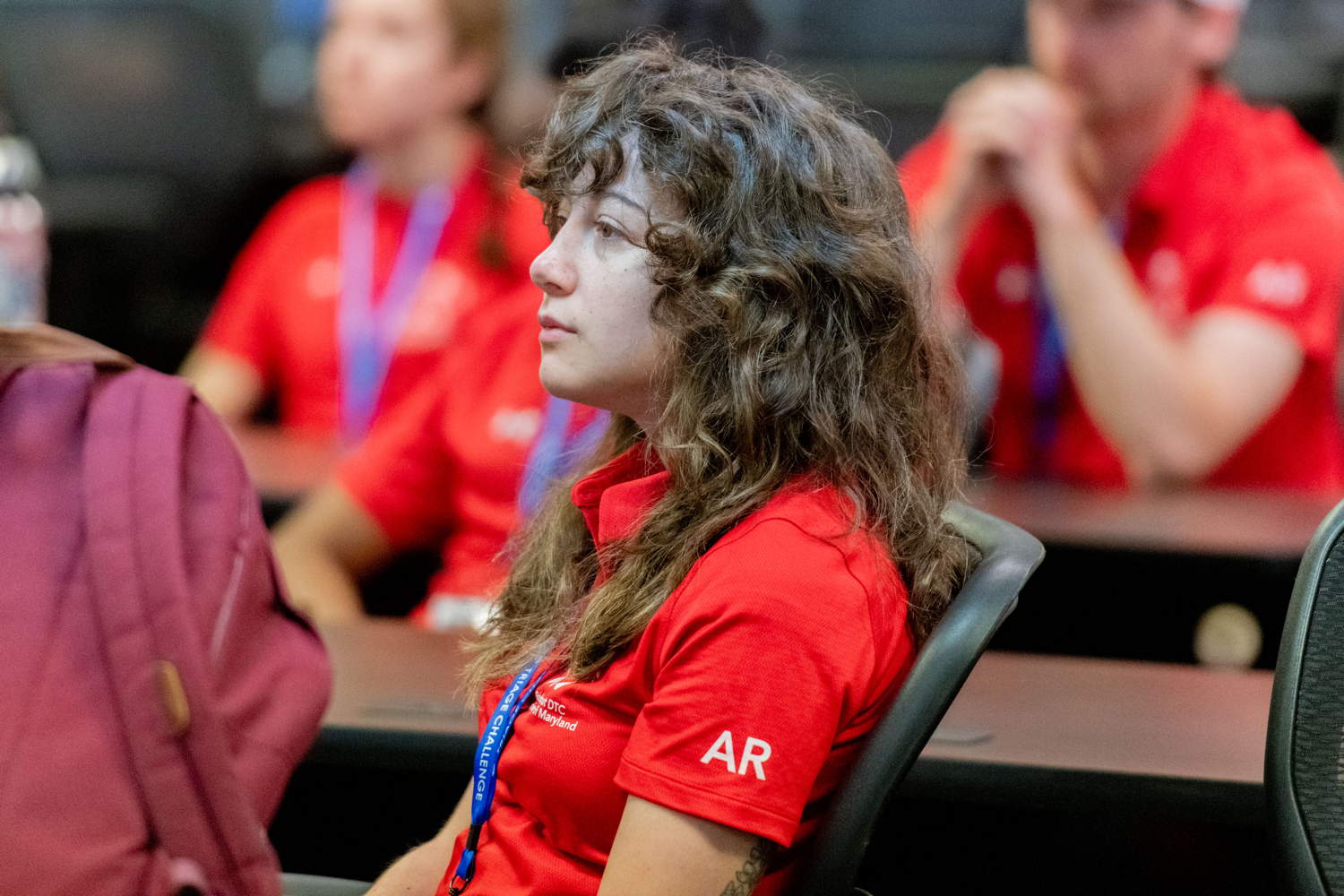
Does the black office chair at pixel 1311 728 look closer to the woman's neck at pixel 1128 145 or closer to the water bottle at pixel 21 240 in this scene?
the woman's neck at pixel 1128 145

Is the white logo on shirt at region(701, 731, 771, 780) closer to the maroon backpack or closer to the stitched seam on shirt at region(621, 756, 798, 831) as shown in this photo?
the stitched seam on shirt at region(621, 756, 798, 831)

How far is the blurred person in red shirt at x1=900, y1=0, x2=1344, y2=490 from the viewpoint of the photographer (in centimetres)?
232

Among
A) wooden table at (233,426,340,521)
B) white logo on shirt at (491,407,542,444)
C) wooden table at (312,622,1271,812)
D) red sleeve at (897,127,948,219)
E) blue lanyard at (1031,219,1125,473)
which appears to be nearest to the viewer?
wooden table at (312,622,1271,812)

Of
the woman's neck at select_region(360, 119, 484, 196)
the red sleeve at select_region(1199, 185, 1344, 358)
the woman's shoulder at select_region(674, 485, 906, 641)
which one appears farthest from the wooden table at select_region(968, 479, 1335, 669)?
the woman's neck at select_region(360, 119, 484, 196)

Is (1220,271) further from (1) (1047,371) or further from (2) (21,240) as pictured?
(2) (21,240)

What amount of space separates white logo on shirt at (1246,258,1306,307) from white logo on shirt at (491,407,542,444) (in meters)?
1.15

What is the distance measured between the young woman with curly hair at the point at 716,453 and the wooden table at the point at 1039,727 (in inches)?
10.3

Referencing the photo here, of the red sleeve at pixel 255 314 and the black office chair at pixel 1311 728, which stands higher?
the black office chair at pixel 1311 728

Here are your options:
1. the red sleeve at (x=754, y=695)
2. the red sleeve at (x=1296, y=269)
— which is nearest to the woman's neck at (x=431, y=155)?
the red sleeve at (x=1296, y=269)

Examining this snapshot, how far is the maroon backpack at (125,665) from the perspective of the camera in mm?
1010

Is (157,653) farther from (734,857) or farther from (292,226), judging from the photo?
(292,226)

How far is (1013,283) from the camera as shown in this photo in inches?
104

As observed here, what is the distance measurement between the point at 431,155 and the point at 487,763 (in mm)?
2072

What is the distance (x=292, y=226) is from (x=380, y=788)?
1790 millimetres
